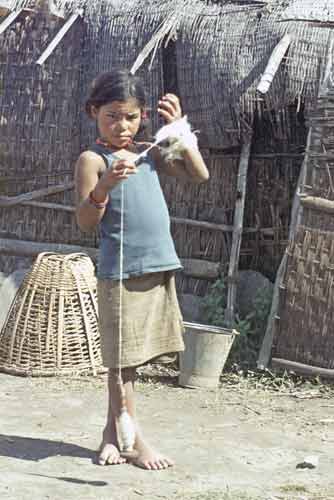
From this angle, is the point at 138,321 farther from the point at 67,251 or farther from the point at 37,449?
the point at 67,251

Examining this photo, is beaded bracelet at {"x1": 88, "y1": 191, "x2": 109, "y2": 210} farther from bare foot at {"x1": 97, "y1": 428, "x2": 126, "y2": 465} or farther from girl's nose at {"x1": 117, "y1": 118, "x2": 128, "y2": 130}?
bare foot at {"x1": 97, "y1": 428, "x2": 126, "y2": 465}

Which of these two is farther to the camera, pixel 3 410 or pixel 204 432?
pixel 3 410

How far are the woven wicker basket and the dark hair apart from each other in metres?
2.51

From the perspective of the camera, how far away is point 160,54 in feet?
25.4

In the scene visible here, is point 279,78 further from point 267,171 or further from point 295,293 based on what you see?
point 295,293

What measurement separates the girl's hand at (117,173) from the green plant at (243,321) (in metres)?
3.17

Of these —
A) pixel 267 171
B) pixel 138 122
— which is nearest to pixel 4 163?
pixel 267 171

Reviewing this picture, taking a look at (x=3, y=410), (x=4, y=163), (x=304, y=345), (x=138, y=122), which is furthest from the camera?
(x=4, y=163)

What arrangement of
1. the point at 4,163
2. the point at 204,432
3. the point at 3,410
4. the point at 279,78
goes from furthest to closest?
the point at 4,163, the point at 279,78, the point at 3,410, the point at 204,432

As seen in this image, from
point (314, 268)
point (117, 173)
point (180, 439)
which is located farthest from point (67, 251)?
point (117, 173)

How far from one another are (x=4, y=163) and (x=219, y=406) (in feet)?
11.3

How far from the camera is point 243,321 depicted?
7.26 m

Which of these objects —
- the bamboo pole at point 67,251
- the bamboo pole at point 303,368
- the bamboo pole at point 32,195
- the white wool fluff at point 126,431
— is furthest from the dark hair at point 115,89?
the bamboo pole at point 32,195

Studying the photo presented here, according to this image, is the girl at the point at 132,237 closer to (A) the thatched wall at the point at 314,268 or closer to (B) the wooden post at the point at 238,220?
(A) the thatched wall at the point at 314,268
